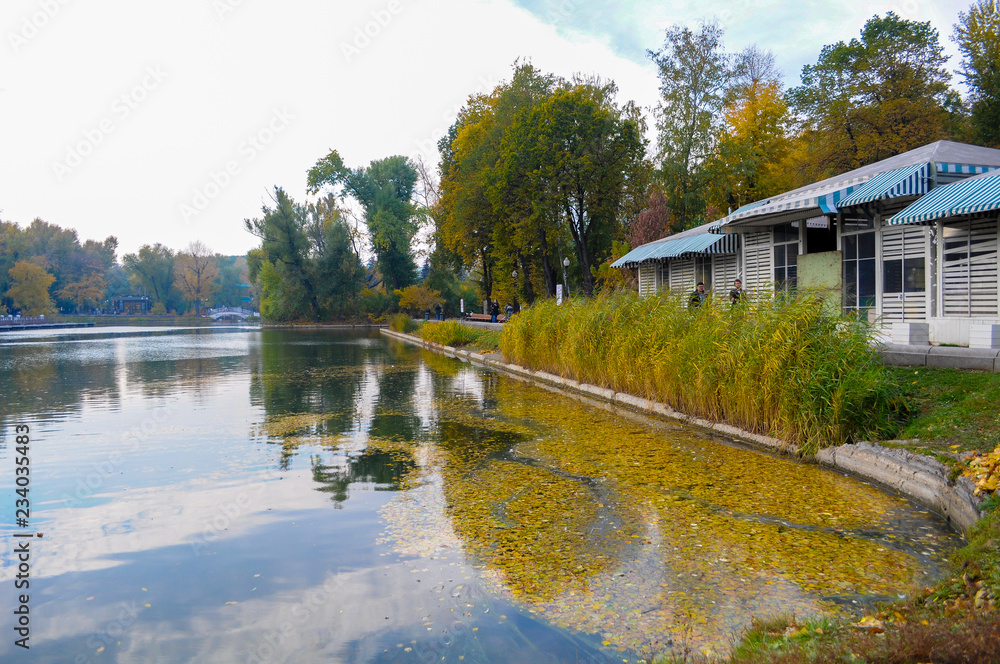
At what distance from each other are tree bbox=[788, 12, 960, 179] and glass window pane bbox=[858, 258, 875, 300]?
65.0 ft

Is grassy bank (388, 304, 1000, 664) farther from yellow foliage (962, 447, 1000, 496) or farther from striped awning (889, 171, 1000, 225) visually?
striped awning (889, 171, 1000, 225)

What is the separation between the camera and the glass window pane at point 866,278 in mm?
16547

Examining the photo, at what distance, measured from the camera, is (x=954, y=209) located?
481 inches

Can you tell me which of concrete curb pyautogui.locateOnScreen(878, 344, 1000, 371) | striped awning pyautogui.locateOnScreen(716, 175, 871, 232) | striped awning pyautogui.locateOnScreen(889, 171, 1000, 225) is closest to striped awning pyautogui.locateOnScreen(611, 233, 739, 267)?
striped awning pyautogui.locateOnScreen(716, 175, 871, 232)

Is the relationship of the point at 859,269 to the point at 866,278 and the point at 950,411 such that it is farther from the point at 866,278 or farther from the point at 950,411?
the point at 950,411

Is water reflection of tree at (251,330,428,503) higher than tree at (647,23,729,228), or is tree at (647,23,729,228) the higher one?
tree at (647,23,729,228)

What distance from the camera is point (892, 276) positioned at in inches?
631

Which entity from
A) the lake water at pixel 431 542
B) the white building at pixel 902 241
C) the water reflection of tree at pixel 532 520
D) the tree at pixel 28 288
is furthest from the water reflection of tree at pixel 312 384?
the tree at pixel 28 288

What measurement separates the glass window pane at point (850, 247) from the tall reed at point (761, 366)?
6000 mm

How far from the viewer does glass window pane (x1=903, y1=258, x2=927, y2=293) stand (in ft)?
50.2

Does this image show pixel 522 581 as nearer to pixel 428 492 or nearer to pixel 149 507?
pixel 428 492

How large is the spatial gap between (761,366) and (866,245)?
9474 mm

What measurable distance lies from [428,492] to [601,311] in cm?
860

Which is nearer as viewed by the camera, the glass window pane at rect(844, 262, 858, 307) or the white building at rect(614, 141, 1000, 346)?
the white building at rect(614, 141, 1000, 346)
